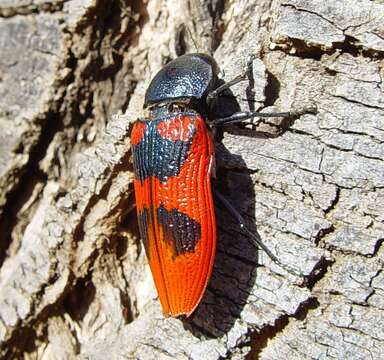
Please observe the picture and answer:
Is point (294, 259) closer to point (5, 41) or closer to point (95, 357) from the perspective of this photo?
point (95, 357)

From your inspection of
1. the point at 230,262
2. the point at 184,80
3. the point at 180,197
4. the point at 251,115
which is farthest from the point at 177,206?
the point at 184,80

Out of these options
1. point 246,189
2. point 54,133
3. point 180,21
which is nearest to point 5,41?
point 54,133

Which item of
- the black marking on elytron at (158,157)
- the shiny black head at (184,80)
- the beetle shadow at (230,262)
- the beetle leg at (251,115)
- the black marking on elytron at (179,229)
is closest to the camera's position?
the beetle leg at (251,115)

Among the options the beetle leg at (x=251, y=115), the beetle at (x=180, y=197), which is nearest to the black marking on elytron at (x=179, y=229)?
the beetle at (x=180, y=197)

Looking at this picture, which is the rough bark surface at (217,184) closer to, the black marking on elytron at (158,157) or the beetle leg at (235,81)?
the beetle leg at (235,81)

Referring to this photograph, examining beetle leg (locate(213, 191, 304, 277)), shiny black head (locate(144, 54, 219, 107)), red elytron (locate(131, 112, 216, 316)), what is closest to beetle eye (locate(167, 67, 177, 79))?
shiny black head (locate(144, 54, 219, 107))

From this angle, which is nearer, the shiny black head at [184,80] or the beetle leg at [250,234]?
the beetle leg at [250,234]

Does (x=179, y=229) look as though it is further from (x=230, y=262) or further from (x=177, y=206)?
(x=230, y=262)
